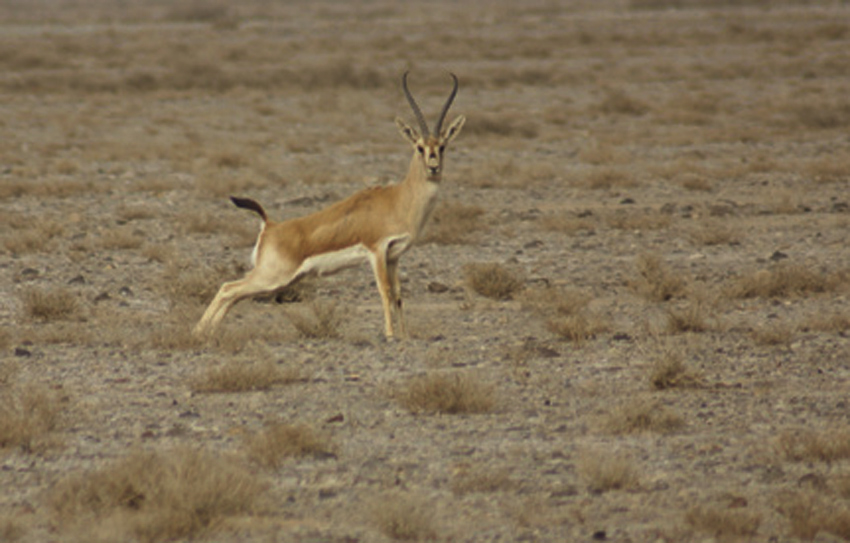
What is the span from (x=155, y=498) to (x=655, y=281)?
23.3 feet

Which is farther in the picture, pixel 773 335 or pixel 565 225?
pixel 565 225

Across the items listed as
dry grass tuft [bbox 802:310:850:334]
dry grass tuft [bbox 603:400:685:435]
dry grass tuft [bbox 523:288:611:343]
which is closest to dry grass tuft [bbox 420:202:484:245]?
dry grass tuft [bbox 523:288:611:343]

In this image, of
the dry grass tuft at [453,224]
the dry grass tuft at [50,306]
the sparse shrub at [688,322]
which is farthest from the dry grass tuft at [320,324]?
the dry grass tuft at [453,224]

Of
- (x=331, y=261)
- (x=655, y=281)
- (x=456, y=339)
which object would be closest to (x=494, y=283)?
(x=655, y=281)

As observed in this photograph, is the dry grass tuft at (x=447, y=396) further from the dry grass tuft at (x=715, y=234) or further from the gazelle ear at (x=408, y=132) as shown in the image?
the dry grass tuft at (x=715, y=234)

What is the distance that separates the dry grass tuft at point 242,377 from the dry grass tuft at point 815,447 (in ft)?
10.8

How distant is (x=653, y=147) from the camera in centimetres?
2461

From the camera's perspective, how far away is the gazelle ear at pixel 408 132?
413 inches

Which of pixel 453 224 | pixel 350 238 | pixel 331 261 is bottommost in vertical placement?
pixel 453 224

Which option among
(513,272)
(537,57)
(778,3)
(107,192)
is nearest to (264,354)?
(513,272)

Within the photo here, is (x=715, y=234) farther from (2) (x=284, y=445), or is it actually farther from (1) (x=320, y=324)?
(2) (x=284, y=445)

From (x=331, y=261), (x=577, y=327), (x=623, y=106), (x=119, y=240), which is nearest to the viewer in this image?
(x=331, y=261)

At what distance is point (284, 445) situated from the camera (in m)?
7.39

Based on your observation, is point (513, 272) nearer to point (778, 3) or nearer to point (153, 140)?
point (153, 140)
